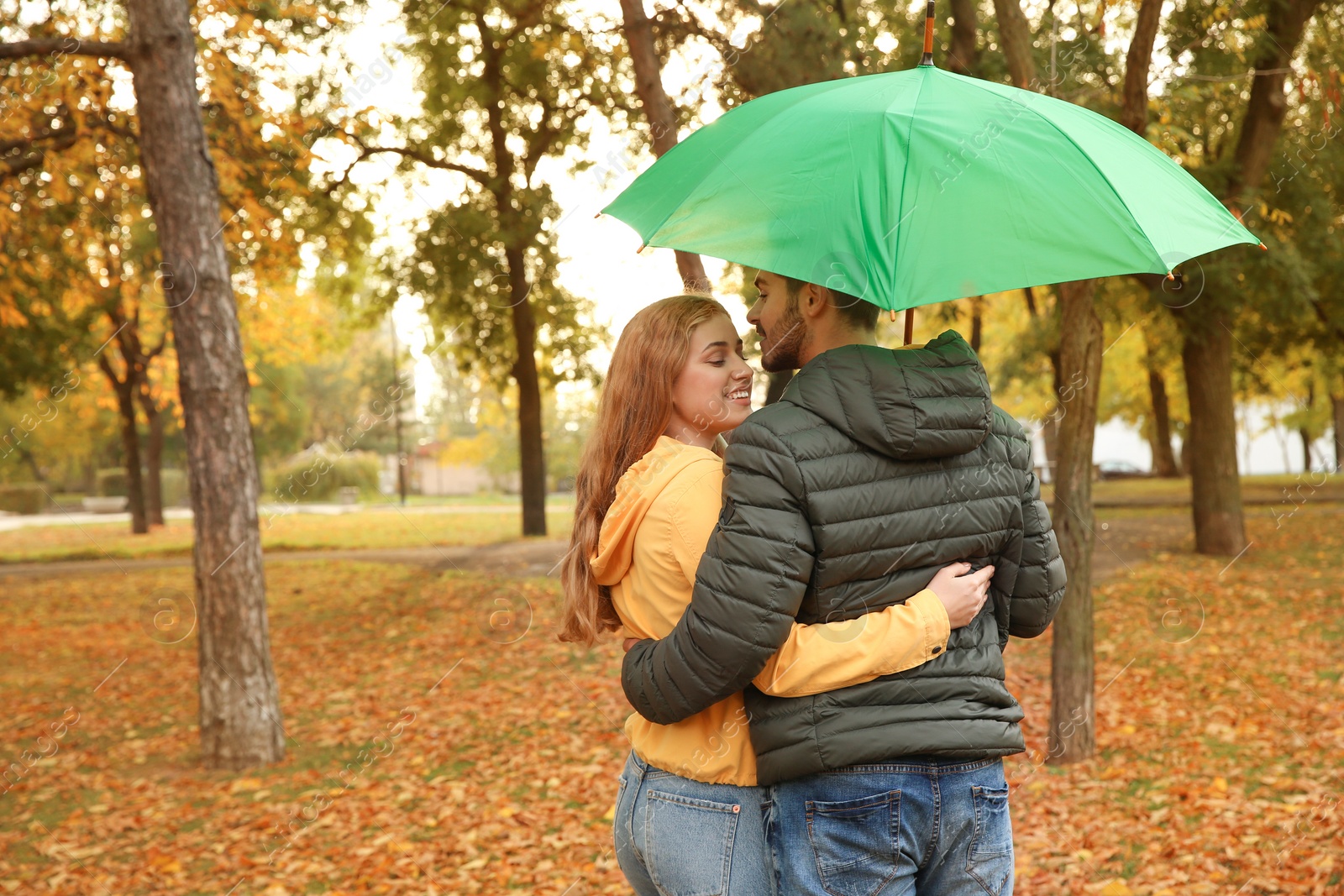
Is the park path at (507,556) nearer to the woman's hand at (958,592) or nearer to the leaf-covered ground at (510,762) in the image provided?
the leaf-covered ground at (510,762)

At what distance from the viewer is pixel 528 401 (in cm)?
1647

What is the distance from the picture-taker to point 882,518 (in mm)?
1926

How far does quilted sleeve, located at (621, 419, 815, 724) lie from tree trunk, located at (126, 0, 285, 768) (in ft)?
17.6

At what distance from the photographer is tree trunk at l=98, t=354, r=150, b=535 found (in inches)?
872

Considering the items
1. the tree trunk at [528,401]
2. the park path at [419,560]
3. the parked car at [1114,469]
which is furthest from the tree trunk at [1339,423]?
the park path at [419,560]

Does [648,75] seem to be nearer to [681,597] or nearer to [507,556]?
[681,597]

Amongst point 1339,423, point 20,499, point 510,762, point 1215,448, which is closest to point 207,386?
A: point 510,762

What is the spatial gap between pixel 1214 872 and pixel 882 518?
390 centimetres

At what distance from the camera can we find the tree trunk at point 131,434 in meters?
22.1

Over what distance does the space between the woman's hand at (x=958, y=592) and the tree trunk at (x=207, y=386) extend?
556 cm

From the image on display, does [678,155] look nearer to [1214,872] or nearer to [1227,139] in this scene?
[1214,872]

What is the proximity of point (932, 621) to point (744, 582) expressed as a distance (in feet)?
1.24

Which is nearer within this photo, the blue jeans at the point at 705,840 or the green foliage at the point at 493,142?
the blue jeans at the point at 705,840

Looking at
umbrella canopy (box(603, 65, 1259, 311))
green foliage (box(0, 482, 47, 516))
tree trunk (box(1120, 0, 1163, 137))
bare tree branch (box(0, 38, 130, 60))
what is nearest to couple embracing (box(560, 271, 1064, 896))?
umbrella canopy (box(603, 65, 1259, 311))
